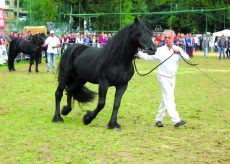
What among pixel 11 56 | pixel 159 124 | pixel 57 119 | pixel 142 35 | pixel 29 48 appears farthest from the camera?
pixel 11 56

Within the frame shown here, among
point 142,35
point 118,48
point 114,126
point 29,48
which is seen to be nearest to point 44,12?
point 29,48

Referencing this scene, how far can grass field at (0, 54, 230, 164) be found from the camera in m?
6.91

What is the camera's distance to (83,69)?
9.66m

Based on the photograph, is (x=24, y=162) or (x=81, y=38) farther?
(x=81, y=38)

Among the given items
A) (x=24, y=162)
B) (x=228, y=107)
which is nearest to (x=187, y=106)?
(x=228, y=107)

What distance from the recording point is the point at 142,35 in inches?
337

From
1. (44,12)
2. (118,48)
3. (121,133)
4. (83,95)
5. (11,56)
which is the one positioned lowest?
(121,133)

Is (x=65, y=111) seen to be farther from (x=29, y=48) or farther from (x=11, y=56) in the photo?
(x=11, y=56)

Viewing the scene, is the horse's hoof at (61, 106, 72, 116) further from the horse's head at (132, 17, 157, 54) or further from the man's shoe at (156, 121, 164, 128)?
the horse's head at (132, 17, 157, 54)

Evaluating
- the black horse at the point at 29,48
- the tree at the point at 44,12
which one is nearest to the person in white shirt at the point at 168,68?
the black horse at the point at 29,48

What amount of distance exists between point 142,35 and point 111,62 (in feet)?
2.86

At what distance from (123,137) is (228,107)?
4851 millimetres

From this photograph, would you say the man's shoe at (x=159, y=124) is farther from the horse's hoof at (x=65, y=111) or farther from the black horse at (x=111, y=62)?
the horse's hoof at (x=65, y=111)

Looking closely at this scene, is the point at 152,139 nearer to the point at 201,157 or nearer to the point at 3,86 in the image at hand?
the point at 201,157
